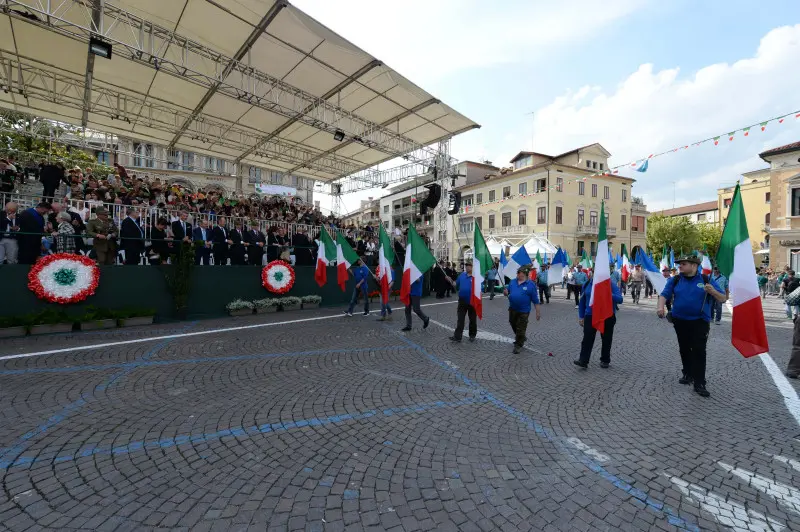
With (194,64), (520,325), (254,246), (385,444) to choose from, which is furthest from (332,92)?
(385,444)

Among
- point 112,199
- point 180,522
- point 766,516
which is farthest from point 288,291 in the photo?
point 766,516

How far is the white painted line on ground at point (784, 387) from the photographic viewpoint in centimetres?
458

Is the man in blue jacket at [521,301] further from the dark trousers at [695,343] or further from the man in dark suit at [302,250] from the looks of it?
the man in dark suit at [302,250]

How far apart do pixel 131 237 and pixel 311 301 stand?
556cm

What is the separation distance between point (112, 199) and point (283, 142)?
9594 millimetres

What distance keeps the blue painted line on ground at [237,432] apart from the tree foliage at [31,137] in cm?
1935

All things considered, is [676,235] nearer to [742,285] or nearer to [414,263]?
[414,263]

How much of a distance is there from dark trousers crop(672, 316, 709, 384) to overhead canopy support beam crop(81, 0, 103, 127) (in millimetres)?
13692

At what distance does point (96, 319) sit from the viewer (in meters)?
8.70

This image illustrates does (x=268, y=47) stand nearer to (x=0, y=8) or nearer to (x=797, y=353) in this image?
(x=0, y=8)

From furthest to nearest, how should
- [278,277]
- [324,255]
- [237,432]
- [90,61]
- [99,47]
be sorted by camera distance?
[324,255] → [278,277] → [90,61] → [99,47] → [237,432]

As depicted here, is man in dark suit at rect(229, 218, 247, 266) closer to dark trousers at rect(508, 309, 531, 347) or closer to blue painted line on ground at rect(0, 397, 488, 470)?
dark trousers at rect(508, 309, 531, 347)

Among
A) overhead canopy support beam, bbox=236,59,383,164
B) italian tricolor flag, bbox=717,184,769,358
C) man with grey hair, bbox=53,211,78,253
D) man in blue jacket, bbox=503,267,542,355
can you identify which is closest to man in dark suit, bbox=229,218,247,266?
man with grey hair, bbox=53,211,78,253

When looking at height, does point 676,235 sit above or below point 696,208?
below
